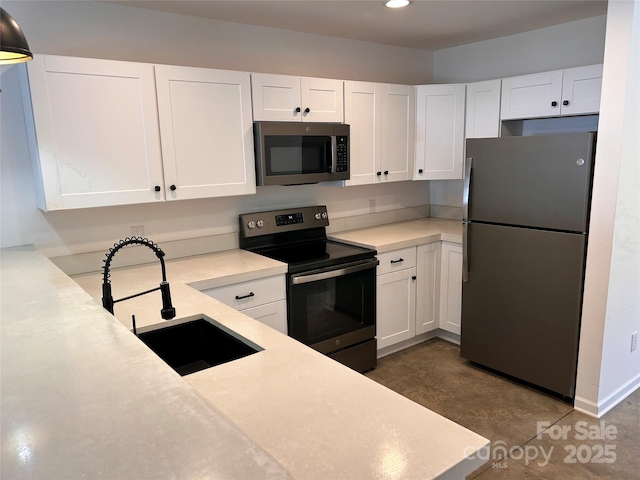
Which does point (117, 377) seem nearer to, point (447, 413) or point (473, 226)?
point (447, 413)

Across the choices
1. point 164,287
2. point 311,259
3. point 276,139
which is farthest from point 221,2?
point 164,287

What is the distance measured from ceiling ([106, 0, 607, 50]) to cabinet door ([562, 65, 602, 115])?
0.42m

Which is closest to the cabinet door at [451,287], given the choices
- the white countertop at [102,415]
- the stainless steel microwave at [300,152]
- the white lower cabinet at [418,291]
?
the white lower cabinet at [418,291]

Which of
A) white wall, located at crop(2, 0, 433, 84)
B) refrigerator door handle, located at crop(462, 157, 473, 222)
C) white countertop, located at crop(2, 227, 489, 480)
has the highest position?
white wall, located at crop(2, 0, 433, 84)

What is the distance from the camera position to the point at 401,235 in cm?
349

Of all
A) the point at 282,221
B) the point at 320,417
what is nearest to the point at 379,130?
the point at 282,221

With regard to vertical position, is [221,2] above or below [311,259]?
above

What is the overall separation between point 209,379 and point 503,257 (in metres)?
2.25

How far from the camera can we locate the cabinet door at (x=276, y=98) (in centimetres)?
281

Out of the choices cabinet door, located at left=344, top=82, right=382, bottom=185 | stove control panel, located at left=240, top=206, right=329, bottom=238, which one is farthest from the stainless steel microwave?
stove control panel, located at left=240, top=206, right=329, bottom=238

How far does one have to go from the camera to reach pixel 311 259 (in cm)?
288

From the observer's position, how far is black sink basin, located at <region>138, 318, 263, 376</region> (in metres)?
1.78

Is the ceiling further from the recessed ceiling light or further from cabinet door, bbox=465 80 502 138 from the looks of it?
cabinet door, bbox=465 80 502 138

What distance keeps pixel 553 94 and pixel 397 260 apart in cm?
160
